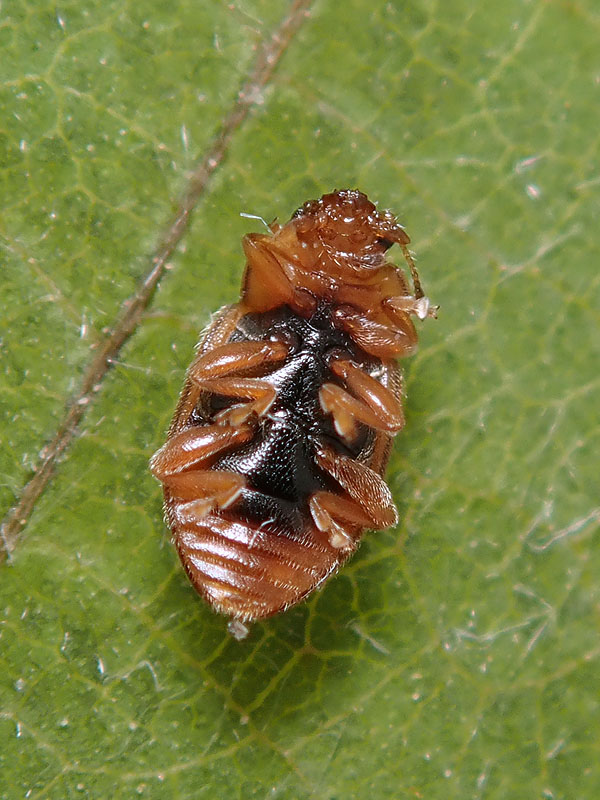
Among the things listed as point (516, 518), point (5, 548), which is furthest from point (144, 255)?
point (516, 518)

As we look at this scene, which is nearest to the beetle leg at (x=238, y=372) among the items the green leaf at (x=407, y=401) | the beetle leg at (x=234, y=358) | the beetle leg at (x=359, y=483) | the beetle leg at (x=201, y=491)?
the beetle leg at (x=234, y=358)

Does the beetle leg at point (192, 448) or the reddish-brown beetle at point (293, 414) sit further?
the beetle leg at point (192, 448)

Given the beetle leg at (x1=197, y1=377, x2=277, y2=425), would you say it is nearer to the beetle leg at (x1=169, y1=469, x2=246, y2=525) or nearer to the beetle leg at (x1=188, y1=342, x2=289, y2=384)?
the beetle leg at (x1=188, y1=342, x2=289, y2=384)

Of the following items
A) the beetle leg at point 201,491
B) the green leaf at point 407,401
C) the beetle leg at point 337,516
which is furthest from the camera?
the green leaf at point 407,401

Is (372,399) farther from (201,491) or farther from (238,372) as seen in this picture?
(201,491)

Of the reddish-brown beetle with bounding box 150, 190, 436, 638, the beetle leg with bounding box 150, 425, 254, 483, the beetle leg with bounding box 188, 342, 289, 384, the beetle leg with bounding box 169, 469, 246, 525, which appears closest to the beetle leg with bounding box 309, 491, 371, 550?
the reddish-brown beetle with bounding box 150, 190, 436, 638

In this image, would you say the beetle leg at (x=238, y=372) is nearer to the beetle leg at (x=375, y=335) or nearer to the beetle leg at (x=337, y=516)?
the beetle leg at (x=375, y=335)

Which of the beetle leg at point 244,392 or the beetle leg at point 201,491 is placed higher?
the beetle leg at point 244,392

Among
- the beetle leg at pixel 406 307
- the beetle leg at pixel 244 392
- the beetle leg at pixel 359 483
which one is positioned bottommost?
the beetle leg at pixel 359 483
